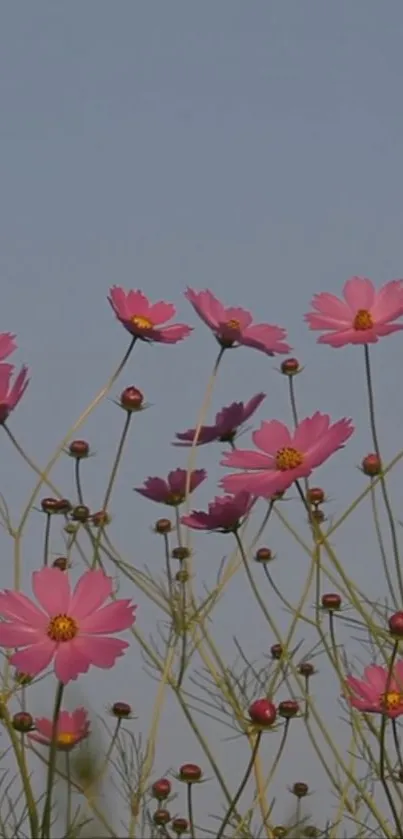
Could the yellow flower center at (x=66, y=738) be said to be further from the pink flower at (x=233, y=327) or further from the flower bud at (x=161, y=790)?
the flower bud at (x=161, y=790)

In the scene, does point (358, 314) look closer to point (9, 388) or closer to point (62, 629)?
point (9, 388)

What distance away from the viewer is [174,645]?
0.85 m

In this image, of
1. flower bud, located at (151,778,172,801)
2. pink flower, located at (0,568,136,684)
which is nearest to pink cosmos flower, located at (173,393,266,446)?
pink flower, located at (0,568,136,684)

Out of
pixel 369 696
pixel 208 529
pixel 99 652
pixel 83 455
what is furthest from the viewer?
pixel 83 455

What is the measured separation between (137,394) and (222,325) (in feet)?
0.32

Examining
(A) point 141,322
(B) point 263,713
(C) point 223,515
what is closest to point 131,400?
(A) point 141,322

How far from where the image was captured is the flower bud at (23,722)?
731 mm

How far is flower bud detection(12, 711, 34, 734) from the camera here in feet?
2.40

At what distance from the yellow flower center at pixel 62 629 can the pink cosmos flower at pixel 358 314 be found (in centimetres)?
32

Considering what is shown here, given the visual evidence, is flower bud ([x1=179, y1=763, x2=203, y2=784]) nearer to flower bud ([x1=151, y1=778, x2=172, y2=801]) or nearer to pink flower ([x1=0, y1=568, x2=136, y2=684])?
flower bud ([x1=151, y1=778, x2=172, y2=801])

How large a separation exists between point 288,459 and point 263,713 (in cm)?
15

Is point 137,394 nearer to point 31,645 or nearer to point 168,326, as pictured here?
point 168,326

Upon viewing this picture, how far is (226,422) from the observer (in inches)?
31.8

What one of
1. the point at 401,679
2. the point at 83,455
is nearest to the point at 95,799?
the point at 401,679
